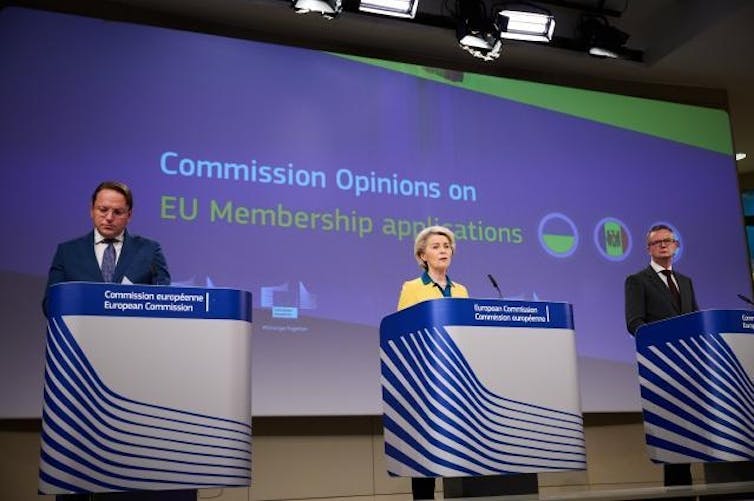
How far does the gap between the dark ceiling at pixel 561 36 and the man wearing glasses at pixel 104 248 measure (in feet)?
5.52

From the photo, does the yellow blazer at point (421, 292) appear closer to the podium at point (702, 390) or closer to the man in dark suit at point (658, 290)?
the man in dark suit at point (658, 290)

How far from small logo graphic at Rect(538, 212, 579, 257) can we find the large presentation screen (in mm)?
13

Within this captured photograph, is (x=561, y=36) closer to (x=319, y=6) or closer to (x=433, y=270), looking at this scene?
(x=319, y=6)

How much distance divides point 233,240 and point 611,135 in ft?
9.18

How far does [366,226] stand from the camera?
192 inches

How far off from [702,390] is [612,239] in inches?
117

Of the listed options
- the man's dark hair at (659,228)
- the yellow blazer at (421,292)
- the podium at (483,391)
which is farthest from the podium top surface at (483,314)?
the man's dark hair at (659,228)


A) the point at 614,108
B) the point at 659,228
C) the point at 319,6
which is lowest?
the point at 659,228

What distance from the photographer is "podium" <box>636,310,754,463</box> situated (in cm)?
255

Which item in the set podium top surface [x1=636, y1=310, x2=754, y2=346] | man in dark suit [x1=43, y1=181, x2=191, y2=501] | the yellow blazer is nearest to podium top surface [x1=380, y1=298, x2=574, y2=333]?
podium top surface [x1=636, y1=310, x2=754, y2=346]

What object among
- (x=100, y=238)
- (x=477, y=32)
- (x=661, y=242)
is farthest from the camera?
(x=661, y=242)

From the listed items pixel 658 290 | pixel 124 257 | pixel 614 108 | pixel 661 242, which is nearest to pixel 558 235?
pixel 661 242

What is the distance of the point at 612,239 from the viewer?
5.48 meters

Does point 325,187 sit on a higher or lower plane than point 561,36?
lower
